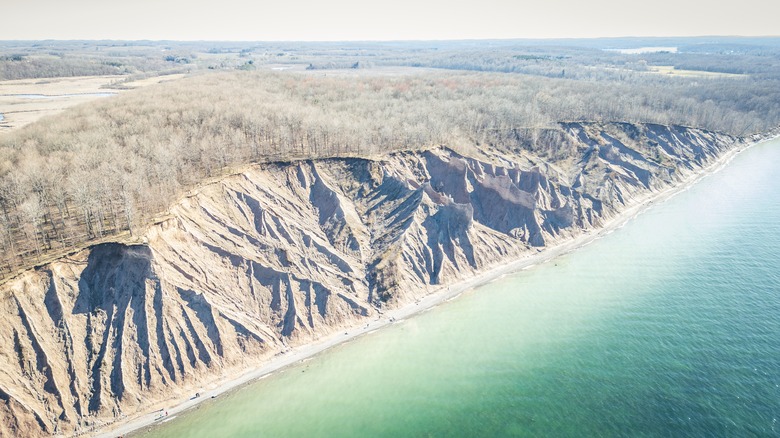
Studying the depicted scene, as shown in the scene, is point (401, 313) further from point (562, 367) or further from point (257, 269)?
point (562, 367)

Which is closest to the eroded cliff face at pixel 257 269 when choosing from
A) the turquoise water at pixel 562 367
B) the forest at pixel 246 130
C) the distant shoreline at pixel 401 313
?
the distant shoreline at pixel 401 313

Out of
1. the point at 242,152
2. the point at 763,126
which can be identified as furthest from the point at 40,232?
the point at 763,126

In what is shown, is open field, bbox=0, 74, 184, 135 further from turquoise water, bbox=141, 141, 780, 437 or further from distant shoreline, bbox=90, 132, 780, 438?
turquoise water, bbox=141, 141, 780, 437

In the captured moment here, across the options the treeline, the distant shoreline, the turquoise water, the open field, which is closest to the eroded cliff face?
the distant shoreline

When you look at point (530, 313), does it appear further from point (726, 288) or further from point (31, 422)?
point (31, 422)

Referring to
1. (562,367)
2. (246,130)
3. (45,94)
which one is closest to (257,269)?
(246,130)
